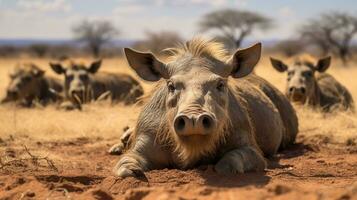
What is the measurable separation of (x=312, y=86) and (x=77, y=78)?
608 centimetres

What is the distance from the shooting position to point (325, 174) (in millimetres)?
6812

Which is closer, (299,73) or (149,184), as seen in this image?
(149,184)

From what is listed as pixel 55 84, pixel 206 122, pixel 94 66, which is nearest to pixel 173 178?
pixel 206 122

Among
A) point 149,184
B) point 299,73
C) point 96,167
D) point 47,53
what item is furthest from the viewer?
point 47,53

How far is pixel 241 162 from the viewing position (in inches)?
261

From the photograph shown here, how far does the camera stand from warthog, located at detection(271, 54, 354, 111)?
13164 millimetres

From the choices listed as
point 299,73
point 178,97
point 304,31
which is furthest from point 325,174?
point 304,31

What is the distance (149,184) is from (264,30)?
4866cm

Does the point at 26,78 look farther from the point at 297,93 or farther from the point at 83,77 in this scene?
the point at 297,93

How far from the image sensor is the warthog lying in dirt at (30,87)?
55.0 ft

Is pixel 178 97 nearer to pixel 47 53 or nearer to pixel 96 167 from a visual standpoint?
pixel 96 167

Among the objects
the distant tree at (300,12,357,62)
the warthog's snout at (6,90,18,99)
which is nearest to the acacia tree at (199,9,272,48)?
the distant tree at (300,12,357,62)

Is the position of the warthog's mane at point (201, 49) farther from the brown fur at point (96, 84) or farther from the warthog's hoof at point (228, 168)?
the brown fur at point (96, 84)

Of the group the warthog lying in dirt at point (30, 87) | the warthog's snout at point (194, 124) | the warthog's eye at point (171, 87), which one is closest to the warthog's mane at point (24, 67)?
the warthog lying in dirt at point (30, 87)
